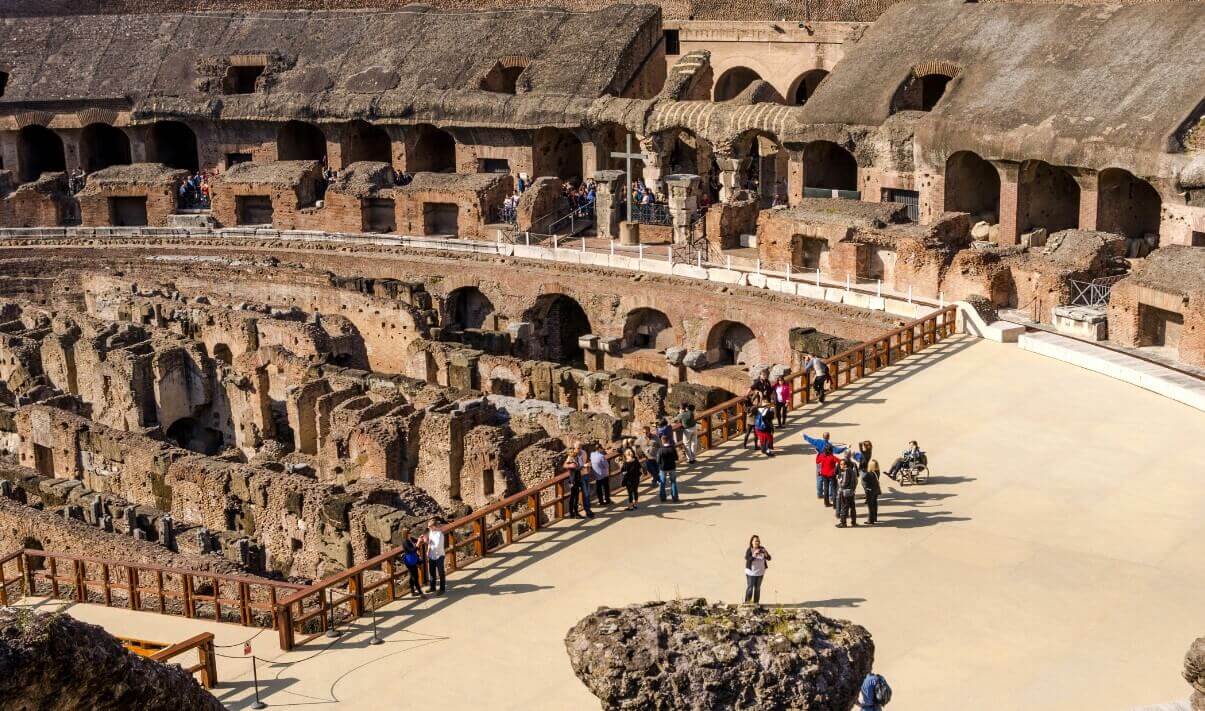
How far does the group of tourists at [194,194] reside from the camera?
43156 mm

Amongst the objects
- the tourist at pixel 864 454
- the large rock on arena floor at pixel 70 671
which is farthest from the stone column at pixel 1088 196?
the large rock on arena floor at pixel 70 671

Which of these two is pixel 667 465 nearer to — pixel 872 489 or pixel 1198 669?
pixel 872 489

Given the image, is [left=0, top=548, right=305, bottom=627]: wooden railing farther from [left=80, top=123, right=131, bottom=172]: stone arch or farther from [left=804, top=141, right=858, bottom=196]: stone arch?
[left=80, top=123, right=131, bottom=172]: stone arch

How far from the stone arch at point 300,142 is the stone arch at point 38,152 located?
747cm

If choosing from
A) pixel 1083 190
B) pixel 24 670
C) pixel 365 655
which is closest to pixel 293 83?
pixel 1083 190

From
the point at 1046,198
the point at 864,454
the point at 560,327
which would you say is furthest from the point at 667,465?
the point at 1046,198

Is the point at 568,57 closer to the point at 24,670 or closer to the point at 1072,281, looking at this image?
the point at 1072,281

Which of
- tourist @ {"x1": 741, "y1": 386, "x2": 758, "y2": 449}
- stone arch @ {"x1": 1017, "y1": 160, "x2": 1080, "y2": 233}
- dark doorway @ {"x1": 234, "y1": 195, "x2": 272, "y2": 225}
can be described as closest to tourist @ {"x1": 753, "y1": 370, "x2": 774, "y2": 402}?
tourist @ {"x1": 741, "y1": 386, "x2": 758, "y2": 449}

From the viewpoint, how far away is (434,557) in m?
15.8

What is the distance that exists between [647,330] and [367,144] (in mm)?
15455

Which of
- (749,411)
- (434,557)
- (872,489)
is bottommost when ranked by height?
(434,557)

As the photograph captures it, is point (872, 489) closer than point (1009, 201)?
Yes

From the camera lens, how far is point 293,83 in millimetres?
44938

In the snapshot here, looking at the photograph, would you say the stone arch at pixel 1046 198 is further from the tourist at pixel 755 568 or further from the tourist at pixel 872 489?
the tourist at pixel 755 568
